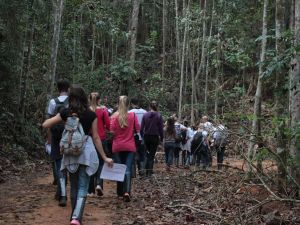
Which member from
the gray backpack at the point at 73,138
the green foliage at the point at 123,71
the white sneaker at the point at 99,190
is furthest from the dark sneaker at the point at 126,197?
the green foliage at the point at 123,71

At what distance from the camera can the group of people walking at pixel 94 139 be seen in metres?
6.08

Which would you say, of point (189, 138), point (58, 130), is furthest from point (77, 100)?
point (189, 138)

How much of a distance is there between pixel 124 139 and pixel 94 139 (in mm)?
2365

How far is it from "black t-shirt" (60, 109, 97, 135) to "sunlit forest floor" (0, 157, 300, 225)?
144 centimetres

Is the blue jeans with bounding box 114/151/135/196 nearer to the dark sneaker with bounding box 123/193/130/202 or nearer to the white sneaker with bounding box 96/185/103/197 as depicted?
the dark sneaker with bounding box 123/193/130/202

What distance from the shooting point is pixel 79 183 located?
241 inches

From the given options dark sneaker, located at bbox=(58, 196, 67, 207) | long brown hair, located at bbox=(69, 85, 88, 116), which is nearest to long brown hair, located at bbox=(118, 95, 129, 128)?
dark sneaker, located at bbox=(58, 196, 67, 207)

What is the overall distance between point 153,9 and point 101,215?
1162 inches

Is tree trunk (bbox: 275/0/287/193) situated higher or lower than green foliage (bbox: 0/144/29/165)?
higher

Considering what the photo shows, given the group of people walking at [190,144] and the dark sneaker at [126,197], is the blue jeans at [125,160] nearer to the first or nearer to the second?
the dark sneaker at [126,197]

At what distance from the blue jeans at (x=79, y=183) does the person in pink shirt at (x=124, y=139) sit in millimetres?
2386

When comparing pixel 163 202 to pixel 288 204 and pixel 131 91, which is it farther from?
pixel 131 91

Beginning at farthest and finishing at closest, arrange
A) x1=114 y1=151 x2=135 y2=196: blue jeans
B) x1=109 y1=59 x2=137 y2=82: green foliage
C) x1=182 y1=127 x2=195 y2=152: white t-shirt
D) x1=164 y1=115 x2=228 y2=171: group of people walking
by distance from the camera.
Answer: x1=109 y1=59 x2=137 y2=82: green foliage < x1=182 y1=127 x2=195 y2=152: white t-shirt < x1=164 y1=115 x2=228 y2=171: group of people walking < x1=114 y1=151 x2=135 y2=196: blue jeans

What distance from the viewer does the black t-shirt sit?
6.10 metres
